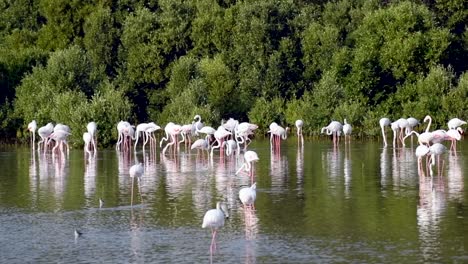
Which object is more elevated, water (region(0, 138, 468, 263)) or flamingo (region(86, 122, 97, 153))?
flamingo (region(86, 122, 97, 153))

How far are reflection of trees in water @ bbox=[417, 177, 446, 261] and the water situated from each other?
22mm

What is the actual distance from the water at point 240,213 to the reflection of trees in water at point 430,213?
22mm

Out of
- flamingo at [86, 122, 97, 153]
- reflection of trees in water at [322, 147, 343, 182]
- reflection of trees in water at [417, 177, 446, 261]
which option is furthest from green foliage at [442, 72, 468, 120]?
reflection of trees in water at [417, 177, 446, 261]

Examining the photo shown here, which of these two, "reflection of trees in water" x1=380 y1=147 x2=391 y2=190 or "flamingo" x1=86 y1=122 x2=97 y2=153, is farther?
"flamingo" x1=86 y1=122 x2=97 y2=153

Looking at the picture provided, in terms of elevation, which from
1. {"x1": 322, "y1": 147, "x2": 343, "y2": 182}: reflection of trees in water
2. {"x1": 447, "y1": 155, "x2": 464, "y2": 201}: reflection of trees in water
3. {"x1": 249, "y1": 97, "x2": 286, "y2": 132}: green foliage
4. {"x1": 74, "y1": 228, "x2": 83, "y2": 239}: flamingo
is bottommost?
{"x1": 74, "y1": 228, "x2": 83, "y2": 239}: flamingo

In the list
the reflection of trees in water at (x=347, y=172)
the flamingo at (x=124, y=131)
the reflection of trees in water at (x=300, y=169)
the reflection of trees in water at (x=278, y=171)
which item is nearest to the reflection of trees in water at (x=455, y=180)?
the reflection of trees in water at (x=347, y=172)

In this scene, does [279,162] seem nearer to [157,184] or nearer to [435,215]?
[157,184]

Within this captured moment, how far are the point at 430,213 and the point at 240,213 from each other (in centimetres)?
371

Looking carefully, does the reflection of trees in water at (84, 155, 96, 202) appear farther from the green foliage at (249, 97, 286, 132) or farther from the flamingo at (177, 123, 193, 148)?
the green foliage at (249, 97, 286, 132)

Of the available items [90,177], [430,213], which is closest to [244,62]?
[90,177]

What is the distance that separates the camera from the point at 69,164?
34.5 metres

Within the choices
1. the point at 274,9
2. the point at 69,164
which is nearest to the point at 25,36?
the point at 274,9

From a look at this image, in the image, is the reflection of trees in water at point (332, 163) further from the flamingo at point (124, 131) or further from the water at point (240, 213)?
the flamingo at point (124, 131)

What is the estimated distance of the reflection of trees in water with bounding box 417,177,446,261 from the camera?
18.1 m
